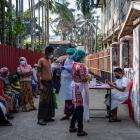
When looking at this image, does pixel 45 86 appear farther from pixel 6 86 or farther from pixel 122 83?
pixel 6 86

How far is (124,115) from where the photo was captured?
1427 cm

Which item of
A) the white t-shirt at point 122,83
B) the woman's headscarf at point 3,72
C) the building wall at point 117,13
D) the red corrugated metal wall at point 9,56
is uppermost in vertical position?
the building wall at point 117,13

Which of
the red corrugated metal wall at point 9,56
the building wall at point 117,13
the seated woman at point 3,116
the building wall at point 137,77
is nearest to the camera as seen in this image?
the building wall at point 137,77

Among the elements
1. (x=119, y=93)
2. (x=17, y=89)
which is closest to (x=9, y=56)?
(x=17, y=89)

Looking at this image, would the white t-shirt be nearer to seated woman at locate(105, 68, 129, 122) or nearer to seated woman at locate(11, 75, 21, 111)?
seated woman at locate(105, 68, 129, 122)

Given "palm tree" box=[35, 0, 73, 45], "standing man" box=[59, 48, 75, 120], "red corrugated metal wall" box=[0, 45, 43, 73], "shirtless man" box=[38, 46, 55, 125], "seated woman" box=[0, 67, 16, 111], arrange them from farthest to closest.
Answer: "palm tree" box=[35, 0, 73, 45]
"red corrugated metal wall" box=[0, 45, 43, 73]
"seated woman" box=[0, 67, 16, 111]
"standing man" box=[59, 48, 75, 120]
"shirtless man" box=[38, 46, 55, 125]

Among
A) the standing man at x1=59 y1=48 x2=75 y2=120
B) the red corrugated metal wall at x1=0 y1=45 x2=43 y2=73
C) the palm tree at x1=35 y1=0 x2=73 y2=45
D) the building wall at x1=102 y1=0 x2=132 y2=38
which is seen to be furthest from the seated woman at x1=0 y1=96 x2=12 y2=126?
the palm tree at x1=35 y1=0 x2=73 y2=45

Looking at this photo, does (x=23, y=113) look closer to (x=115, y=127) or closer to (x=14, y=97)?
(x=14, y=97)

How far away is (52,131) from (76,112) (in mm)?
853

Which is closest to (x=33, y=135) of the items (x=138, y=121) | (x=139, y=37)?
(x=138, y=121)

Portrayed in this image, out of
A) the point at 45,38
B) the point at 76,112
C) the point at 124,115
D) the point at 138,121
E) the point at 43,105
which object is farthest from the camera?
the point at 45,38

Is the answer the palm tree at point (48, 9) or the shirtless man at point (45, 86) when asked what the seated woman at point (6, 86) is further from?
the palm tree at point (48, 9)

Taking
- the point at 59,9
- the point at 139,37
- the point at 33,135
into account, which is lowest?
the point at 33,135

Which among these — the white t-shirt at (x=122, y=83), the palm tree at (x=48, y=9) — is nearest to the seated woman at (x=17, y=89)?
the white t-shirt at (x=122, y=83)
